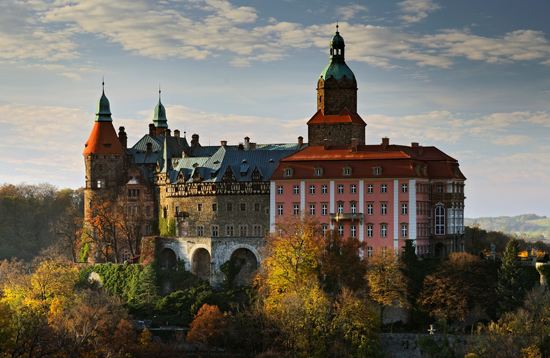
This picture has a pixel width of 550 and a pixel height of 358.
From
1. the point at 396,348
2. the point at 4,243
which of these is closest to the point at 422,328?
the point at 396,348

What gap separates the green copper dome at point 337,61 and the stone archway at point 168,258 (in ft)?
72.3

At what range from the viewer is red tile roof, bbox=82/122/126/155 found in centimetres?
8744

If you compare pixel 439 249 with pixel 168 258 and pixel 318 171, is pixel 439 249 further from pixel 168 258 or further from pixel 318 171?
pixel 168 258

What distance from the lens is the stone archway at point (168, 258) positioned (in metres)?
79.6

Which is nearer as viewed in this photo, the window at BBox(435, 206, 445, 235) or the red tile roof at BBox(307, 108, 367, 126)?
the window at BBox(435, 206, 445, 235)

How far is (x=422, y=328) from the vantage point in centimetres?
6638

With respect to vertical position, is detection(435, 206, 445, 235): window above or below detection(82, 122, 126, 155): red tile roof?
below

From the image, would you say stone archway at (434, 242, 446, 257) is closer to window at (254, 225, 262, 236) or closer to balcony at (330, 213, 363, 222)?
balcony at (330, 213, 363, 222)

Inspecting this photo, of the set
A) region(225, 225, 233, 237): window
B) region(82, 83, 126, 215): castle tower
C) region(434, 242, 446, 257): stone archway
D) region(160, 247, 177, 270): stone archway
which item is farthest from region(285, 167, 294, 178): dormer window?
region(82, 83, 126, 215): castle tower

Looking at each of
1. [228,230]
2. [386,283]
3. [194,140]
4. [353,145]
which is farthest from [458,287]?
[194,140]

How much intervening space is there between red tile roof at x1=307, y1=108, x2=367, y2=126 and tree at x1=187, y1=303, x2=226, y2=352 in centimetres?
2168

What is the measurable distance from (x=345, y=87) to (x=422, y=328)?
82.5 feet

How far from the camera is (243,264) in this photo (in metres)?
76.1

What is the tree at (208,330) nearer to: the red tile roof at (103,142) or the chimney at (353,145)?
the chimney at (353,145)
